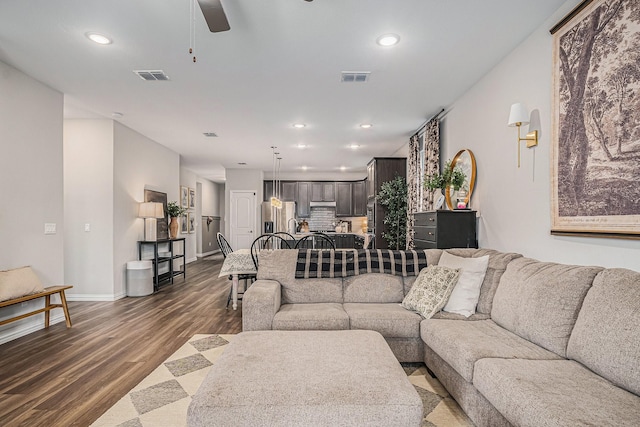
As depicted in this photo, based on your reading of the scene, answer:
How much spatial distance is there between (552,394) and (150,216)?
19.8ft

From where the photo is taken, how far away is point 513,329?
230 centimetres

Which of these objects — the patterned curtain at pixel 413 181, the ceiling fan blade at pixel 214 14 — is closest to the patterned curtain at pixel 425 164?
the patterned curtain at pixel 413 181

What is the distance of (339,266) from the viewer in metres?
3.38

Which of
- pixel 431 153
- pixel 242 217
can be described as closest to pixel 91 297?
pixel 242 217

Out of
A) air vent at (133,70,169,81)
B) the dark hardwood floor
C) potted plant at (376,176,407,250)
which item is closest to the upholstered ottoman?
the dark hardwood floor

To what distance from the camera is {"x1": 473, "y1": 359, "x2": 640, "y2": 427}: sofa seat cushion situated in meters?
1.28

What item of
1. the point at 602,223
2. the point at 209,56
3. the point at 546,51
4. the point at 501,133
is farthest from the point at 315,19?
the point at 602,223

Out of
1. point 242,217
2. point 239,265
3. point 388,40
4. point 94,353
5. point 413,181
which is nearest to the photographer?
point 388,40

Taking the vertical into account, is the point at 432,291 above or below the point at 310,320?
above

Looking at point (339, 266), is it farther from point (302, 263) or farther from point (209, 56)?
point (209, 56)

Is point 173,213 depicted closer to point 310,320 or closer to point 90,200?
point 90,200

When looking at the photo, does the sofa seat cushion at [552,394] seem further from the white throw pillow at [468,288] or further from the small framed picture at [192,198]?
the small framed picture at [192,198]

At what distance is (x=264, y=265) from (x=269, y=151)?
455 cm

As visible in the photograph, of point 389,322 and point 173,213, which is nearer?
point 389,322
